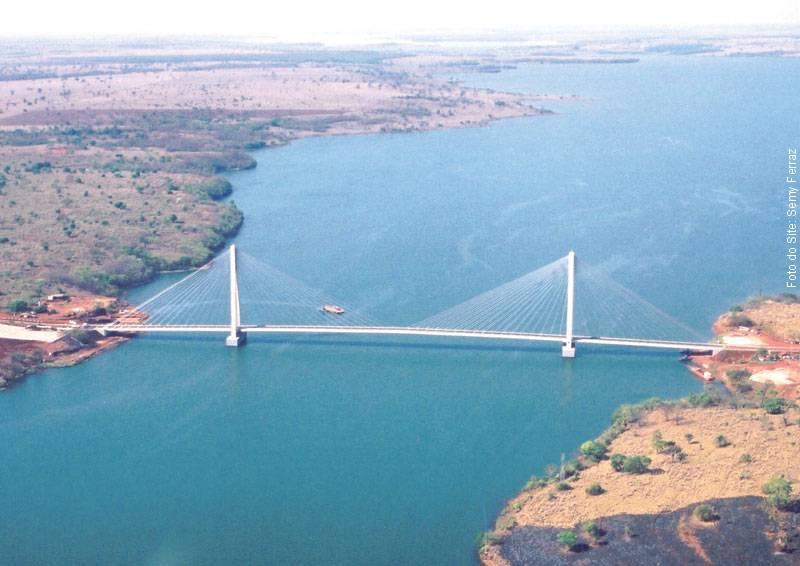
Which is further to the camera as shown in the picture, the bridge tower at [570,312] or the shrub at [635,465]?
the bridge tower at [570,312]

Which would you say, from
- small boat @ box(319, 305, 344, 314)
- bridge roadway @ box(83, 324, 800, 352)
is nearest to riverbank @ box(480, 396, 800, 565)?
bridge roadway @ box(83, 324, 800, 352)

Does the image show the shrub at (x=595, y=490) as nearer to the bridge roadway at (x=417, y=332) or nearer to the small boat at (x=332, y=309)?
the bridge roadway at (x=417, y=332)

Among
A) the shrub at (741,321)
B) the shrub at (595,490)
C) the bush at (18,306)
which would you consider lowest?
the shrub at (595,490)

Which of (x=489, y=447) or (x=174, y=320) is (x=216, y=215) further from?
(x=489, y=447)

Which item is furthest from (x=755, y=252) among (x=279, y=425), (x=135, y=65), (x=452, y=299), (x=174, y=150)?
(x=135, y=65)

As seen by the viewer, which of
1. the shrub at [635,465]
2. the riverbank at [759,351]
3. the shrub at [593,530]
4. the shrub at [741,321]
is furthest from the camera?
the shrub at [741,321]

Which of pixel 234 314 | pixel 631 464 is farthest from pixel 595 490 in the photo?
pixel 234 314

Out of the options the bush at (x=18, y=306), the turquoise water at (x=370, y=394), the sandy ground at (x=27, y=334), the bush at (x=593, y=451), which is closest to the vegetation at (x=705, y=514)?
the bush at (x=593, y=451)
